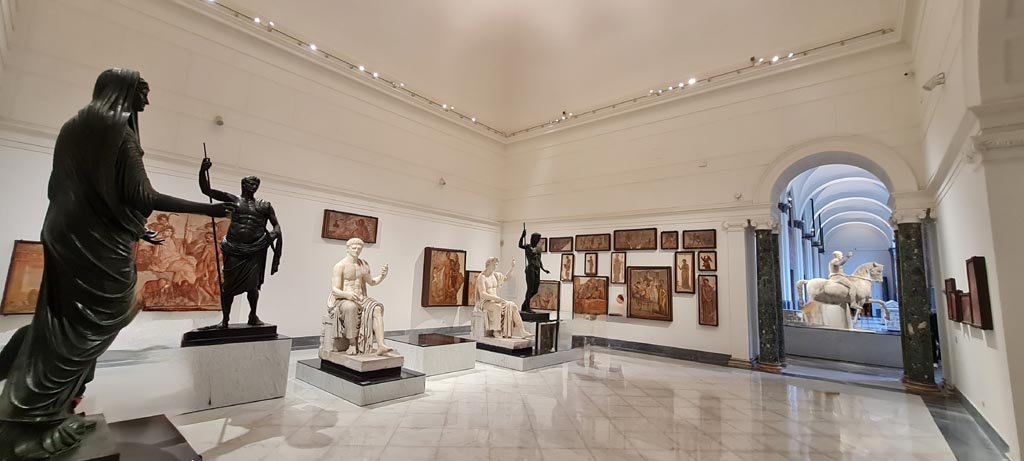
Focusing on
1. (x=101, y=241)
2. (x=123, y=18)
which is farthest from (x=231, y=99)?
(x=101, y=241)

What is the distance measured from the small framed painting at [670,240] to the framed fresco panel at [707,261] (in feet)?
2.02

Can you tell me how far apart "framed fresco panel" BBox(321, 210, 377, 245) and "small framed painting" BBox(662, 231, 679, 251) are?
25.6 feet

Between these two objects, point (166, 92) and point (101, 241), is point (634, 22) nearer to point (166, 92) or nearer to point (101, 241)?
point (166, 92)

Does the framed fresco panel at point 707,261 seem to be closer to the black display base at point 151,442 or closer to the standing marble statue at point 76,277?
the black display base at point 151,442

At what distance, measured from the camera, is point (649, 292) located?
11.3 meters

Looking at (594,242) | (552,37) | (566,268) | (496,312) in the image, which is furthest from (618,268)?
(552,37)

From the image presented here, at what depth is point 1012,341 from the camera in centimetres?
451

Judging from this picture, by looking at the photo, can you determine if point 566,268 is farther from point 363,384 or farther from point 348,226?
point 363,384

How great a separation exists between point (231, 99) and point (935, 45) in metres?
13.1

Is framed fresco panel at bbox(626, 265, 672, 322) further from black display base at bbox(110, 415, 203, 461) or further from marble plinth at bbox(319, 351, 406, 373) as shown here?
black display base at bbox(110, 415, 203, 461)

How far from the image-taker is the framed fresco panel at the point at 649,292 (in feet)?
36.2

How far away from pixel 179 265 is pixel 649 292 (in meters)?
10.7

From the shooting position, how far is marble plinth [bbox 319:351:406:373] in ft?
19.6

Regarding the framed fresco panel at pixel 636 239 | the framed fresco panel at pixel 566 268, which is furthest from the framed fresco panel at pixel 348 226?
the framed fresco panel at pixel 636 239
